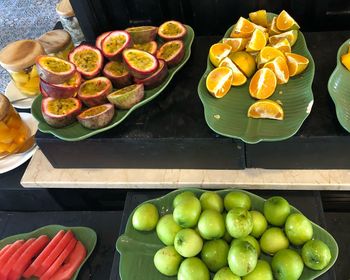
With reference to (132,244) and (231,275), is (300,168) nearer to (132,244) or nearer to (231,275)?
(231,275)

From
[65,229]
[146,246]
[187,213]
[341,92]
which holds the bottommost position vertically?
[65,229]

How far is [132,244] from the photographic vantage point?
1.13 m

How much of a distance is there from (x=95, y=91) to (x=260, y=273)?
2.23ft

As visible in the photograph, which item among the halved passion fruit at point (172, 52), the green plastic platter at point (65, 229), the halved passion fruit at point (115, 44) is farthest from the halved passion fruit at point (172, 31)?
the green plastic platter at point (65, 229)

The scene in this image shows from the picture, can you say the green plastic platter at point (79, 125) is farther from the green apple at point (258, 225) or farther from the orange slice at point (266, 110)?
the green apple at point (258, 225)

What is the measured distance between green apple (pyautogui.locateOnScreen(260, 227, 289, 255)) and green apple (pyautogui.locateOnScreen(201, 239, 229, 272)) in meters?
0.10

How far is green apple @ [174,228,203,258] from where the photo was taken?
101 cm

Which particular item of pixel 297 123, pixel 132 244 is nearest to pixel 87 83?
pixel 132 244

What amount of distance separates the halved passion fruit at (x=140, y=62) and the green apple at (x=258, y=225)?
50 centimetres

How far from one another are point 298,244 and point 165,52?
692 millimetres

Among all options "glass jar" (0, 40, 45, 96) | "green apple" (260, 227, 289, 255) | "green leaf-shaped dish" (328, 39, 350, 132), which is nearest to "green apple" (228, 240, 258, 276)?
"green apple" (260, 227, 289, 255)

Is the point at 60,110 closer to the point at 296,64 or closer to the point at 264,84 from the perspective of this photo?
→ the point at 264,84

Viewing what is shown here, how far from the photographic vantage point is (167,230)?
1074 millimetres

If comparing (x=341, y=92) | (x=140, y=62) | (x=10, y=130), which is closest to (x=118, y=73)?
(x=140, y=62)
